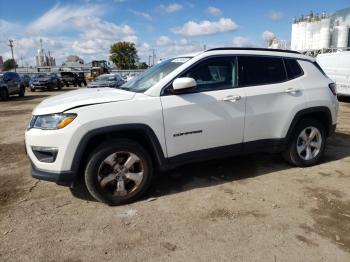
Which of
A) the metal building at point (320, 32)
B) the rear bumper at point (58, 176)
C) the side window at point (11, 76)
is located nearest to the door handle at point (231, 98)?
the rear bumper at point (58, 176)

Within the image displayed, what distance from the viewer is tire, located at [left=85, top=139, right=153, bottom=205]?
3.70 meters

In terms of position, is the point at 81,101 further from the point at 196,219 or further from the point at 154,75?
the point at 196,219

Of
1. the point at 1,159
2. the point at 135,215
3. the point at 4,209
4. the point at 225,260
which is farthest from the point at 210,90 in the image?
the point at 1,159

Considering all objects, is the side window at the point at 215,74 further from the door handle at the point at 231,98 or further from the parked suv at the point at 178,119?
the door handle at the point at 231,98

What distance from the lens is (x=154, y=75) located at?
445cm

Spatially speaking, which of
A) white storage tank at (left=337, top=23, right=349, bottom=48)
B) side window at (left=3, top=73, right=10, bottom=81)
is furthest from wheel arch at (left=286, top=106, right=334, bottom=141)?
white storage tank at (left=337, top=23, right=349, bottom=48)

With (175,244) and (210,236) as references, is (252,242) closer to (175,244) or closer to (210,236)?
(210,236)

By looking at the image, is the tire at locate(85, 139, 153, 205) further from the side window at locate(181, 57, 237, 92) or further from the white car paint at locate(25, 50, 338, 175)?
the side window at locate(181, 57, 237, 92)

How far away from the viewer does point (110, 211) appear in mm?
3775

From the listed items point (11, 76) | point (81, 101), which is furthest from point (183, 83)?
point (11, 76)

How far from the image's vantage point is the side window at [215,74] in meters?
4.18

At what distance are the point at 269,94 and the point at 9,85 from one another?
18.4m

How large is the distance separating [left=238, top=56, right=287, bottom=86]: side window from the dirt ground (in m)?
1.34

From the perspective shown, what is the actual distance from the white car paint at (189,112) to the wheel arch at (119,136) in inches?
1.8
